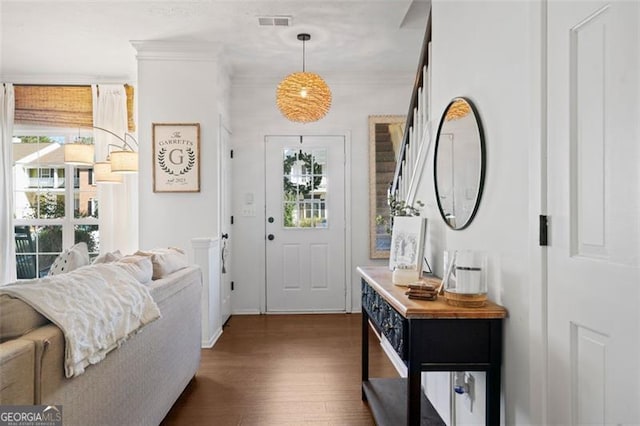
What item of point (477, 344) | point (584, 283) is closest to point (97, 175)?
Result: point (477, 344)

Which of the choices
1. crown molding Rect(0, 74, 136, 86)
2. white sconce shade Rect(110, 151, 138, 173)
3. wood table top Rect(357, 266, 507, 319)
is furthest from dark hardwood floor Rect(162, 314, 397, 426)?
crown molding Rect(0, 74, 136, 86)

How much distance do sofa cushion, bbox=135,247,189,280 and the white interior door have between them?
142 cm

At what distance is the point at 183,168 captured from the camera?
155 inches

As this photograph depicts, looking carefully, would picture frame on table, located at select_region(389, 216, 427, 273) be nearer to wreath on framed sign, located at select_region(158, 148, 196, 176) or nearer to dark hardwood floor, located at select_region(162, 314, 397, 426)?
dark hardwood floor, located at select_region(162, 314, 397, 426)

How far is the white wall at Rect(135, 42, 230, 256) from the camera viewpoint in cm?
390

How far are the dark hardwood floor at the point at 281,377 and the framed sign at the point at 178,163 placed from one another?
1.52 m

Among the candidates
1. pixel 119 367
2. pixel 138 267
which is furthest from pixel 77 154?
pixel 119 367

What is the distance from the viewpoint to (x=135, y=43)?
382 cm

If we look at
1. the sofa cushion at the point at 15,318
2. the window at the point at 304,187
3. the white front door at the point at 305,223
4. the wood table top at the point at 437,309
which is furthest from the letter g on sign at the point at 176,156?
the wood table top at the point at 437,309

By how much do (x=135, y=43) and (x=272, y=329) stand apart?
9.89 ft

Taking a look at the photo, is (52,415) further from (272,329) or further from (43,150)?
(43,150)

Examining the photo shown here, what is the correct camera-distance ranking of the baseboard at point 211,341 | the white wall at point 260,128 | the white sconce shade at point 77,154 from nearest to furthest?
the baseboard at point 211,341
the white sconce shade at point 77,154
the white wall at point 260,128

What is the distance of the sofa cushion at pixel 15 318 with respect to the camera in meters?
1.30

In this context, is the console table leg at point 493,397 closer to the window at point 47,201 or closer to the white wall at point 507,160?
the white wall at point 507,160
